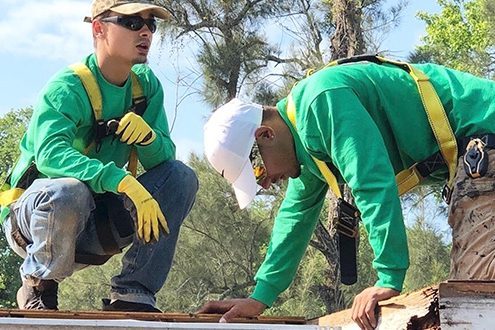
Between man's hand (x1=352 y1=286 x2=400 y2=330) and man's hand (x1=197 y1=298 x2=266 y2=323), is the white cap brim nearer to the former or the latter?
man's hand (x1=197 y1=298 x2=266 y2=323)

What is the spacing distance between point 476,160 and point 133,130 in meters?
1.35

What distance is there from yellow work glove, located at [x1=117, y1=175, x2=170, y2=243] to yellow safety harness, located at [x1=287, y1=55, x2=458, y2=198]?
626 millimetres

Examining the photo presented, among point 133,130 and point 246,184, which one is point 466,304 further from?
point 133,130

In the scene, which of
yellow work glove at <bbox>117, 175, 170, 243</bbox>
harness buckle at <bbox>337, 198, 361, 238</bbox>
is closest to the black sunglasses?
yellow work glove at <bbox>117, 175, 170, 243</bbox>

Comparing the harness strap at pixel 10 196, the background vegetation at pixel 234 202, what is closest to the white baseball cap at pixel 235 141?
the harness strap at pixel 10 196

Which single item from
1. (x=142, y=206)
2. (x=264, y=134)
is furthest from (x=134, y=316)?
(x=264, y=134)

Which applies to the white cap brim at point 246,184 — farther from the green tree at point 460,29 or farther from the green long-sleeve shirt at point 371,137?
the green tree at point 460,29

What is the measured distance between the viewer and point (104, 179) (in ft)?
12.0

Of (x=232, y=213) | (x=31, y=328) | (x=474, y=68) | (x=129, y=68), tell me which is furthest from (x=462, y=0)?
(x=31, y=328)

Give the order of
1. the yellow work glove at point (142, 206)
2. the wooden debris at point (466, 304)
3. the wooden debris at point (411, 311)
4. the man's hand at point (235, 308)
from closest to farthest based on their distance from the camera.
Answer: the wooden debris at point (466, 304) → the wooden debris at point (411, 311) → the man's hand at point (235, 308) → the yellow work glove at point (142, 206)

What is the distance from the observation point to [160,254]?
3908mm

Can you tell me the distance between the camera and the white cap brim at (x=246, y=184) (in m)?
3.45

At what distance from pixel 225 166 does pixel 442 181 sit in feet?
2.47

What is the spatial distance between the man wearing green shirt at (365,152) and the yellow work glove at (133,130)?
1.54ft
